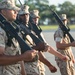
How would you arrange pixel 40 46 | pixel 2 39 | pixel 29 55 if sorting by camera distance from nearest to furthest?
pixel 29 55
pixel 2 39
pixel 40 46

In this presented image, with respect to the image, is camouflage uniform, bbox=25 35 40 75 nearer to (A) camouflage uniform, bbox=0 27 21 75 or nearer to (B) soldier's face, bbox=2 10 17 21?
(A) camouflage uniform, bbox=0 27 21 75

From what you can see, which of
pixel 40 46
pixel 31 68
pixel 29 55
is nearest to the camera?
pixel 29 55

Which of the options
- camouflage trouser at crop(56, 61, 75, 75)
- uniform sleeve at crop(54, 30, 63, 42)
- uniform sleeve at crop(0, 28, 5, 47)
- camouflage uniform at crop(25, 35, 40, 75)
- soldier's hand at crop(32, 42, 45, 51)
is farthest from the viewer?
camouflage trouser at crop(56, 61, 75, 75)

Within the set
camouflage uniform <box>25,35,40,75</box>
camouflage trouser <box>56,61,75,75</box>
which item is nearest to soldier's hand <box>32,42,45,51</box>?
camouflage uniform <box>25,35,40,75</box>

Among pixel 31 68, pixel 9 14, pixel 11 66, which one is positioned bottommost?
pixel 11 66

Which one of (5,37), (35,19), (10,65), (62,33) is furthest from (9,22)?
(62,33)

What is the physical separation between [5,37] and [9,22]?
202 mm

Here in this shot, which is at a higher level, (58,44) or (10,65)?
(58,44)

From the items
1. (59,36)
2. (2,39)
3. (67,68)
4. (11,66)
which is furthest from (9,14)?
(67,68)

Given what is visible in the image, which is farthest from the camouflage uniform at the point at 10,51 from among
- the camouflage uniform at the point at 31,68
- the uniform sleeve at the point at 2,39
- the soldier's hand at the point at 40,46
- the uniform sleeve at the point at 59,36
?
the uniform sleeve at the point at 59,36

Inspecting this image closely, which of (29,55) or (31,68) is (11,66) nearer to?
(29,55)

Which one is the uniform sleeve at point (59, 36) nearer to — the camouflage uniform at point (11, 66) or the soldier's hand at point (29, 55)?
the camouflage uniform at point (11, 66)

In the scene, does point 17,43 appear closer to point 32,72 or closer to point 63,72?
point 32,72

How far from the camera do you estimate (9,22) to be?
4.20m
